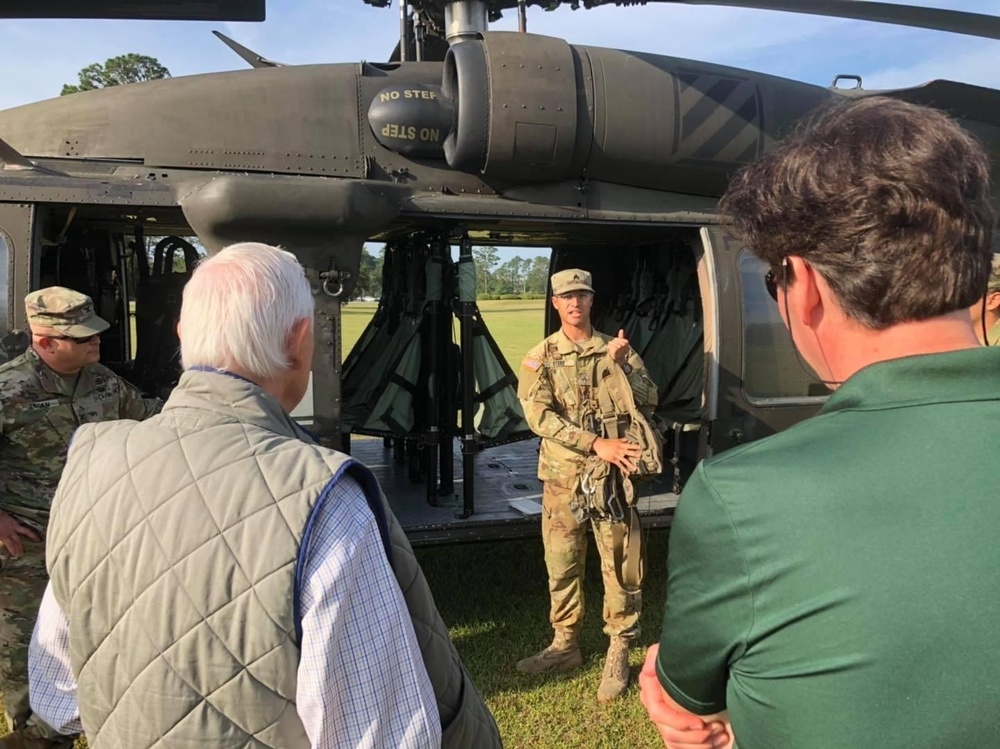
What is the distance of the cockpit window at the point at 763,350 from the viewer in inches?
164

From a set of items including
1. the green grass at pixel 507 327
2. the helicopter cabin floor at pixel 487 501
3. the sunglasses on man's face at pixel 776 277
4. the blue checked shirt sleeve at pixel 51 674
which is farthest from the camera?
the green grass at pixel 507 327

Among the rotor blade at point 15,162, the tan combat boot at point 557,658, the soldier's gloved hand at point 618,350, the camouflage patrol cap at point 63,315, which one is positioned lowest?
the tan combat boot at point 557,658

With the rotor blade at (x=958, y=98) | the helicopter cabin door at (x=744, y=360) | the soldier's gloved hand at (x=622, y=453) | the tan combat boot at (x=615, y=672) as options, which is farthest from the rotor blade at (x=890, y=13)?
the tan combat boot at (x=615, y=672)

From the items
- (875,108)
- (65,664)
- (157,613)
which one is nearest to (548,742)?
(65,664)

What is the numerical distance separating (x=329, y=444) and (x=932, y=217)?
3.11 meters

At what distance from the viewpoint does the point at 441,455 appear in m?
4.64

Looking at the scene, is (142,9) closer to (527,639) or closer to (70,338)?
(70,338)

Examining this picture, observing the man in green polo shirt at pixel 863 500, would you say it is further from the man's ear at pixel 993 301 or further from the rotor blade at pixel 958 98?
the rotor blade at pixel 958 98

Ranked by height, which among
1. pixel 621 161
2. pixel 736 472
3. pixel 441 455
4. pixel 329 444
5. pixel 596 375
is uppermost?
pixel 621 161

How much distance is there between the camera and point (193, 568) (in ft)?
3.66

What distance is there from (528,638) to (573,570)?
1.86ft

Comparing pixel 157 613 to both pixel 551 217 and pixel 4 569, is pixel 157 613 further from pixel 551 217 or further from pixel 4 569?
pixel 551 217

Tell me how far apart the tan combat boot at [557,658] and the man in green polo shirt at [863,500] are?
2762 millimetres

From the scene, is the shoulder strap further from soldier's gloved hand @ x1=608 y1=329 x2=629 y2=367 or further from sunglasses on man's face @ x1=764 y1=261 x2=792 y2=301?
soldier's gloved hand @ x1=608 y1=329 x2=629 y2=367
